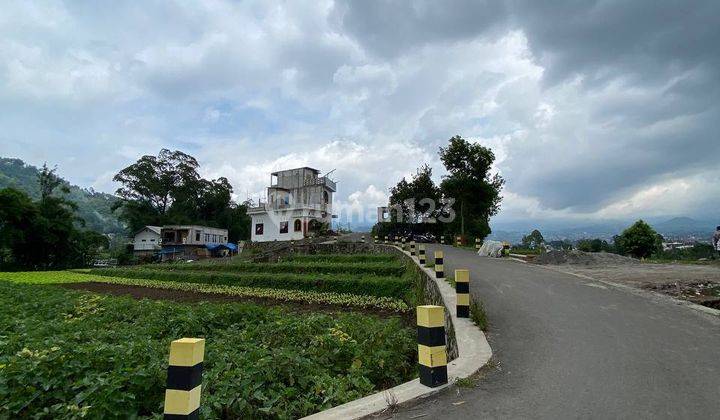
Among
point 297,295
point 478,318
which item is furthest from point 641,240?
point 478,318

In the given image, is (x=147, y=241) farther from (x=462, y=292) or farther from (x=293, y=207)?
(x=462, y=292)

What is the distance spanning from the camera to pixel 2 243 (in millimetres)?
37438

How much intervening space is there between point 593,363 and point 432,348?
2.06 m

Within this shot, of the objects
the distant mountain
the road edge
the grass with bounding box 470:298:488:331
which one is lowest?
the road edge

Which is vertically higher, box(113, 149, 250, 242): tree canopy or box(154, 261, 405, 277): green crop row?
box(113, 149, 250, 242): tree canopy

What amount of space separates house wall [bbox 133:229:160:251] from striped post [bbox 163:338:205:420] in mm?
65173

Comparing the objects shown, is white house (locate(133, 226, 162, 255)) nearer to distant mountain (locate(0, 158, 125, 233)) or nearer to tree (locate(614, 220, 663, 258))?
tree (locate(614, 220, 663, 258))

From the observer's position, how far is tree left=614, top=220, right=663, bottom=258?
81.4ft

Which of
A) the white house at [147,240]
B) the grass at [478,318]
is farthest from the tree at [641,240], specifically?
the white house at [147,240]

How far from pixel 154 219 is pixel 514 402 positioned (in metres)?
68.0

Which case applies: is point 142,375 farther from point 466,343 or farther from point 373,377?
point 466,343

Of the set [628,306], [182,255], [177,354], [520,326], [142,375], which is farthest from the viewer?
[182,255]

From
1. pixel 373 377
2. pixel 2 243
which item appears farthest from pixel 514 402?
pixel 2 243

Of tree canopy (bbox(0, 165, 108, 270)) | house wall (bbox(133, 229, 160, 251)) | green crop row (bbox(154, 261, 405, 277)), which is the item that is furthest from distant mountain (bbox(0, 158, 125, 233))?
green crop row (bbox(154, 261, 405, 277))
